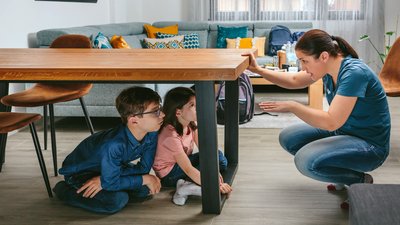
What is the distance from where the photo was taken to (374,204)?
Result: 55.7 inches

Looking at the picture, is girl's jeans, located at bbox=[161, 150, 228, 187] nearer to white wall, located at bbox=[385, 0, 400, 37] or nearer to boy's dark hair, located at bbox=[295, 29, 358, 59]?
boy's dark hair, located at bbox=[295, 29, 358, 59]

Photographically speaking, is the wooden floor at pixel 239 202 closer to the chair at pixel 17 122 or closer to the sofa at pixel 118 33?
the chair at pixel 17 122

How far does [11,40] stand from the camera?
4.45m

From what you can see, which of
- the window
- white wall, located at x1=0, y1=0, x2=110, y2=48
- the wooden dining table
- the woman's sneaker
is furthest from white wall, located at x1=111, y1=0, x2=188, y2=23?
the woman's sneaker

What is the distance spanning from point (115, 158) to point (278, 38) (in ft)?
16.0

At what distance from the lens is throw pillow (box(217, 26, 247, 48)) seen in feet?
23.9

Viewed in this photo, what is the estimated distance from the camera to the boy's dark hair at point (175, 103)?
8.85 feet

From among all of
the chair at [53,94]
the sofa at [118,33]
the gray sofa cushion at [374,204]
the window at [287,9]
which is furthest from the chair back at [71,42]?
the window at [287,9]

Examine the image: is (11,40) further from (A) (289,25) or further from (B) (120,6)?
(A) (289,25)

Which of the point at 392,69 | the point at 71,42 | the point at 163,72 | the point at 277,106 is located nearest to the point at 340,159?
the point at 277,106

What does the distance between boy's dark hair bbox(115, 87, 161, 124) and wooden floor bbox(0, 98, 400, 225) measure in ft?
1.46

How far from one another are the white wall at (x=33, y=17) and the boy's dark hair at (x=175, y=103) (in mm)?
2103

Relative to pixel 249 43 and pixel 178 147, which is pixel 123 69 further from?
pixel 249 43

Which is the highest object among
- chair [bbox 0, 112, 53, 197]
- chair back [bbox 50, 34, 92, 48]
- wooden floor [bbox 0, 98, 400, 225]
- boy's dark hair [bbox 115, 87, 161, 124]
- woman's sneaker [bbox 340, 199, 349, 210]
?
chair back [bbox 50, 34, 92, 48]
